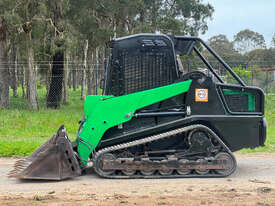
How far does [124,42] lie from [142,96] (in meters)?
1.05

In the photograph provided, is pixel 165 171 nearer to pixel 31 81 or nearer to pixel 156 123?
pixel 156 123

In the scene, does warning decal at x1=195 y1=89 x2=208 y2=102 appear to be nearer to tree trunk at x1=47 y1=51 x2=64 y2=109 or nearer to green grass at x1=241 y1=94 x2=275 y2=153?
green grass at x1=241 y1=94 x2=275 y2=153

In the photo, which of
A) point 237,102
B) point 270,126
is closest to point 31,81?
point 270,126

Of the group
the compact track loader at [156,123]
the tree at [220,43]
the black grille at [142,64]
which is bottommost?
the compact track loader at [156,123]

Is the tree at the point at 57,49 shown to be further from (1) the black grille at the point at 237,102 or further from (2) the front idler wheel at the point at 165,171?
(1) the black grille at the point at 237,102

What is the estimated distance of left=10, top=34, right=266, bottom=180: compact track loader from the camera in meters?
6.68

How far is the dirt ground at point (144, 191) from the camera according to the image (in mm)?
5395

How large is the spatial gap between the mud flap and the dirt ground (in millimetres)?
130

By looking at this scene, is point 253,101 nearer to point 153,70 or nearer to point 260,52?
point 153,70

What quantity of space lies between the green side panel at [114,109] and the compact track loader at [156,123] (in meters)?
0.02

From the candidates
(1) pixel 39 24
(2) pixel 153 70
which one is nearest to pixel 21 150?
(2) pixel 153 70

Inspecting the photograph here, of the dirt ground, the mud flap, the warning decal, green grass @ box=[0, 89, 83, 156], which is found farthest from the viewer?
green grass @ box=[0, 89, 83, 156]

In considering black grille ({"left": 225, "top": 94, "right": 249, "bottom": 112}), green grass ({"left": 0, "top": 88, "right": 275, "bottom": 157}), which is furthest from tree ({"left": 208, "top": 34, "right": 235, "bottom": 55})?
black grille ({"left": 225, "top": 94, "right": 249, "bottom": 112})

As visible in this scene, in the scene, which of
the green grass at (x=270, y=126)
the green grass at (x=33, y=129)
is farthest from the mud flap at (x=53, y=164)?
the green grass at (x=270, y=126)
